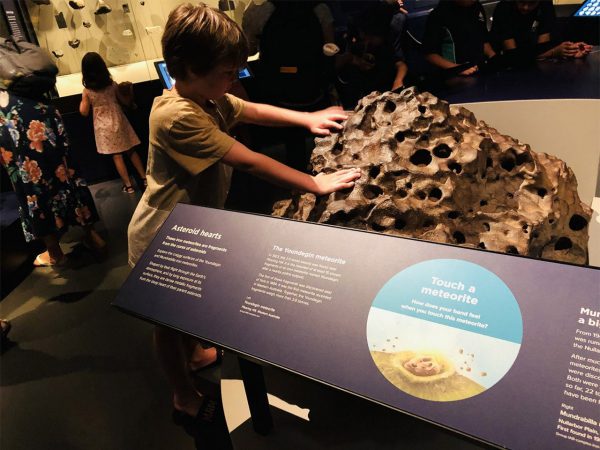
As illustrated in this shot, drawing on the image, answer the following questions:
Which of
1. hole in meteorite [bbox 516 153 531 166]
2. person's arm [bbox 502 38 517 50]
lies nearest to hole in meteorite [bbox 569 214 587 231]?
hole in meteorite [bbox 516 153 531 166]

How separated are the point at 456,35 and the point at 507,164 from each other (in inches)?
73.8

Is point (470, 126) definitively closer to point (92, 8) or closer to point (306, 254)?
point (306, 254)

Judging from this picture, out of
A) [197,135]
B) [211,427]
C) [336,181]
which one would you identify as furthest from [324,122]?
[211,427]

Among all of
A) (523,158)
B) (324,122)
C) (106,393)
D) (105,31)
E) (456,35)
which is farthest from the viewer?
(105,31)

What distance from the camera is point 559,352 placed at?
746mm

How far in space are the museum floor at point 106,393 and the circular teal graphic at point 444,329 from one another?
61cm

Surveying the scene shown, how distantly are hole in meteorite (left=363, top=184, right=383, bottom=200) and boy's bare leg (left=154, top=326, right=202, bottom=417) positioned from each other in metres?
0.77

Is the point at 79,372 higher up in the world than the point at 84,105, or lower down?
lower down

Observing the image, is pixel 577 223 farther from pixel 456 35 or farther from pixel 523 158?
pixel 456 35

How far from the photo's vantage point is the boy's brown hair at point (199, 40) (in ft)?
4.04

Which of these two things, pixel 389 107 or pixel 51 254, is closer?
pixel 389 107

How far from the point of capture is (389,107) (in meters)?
1.54

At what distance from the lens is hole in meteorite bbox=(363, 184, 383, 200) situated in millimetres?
1331

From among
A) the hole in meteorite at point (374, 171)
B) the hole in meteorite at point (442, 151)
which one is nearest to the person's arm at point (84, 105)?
the hole in meteorite at point (374, 171)
